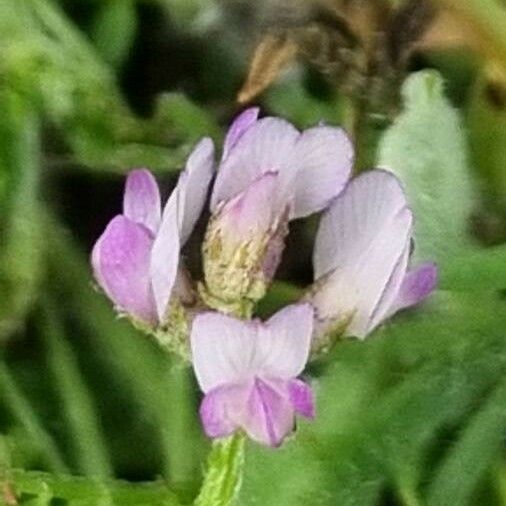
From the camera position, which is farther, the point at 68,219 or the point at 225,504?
the point at 68,219

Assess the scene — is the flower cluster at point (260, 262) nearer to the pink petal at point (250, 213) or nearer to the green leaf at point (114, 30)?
the pink petal at point (250, 213)

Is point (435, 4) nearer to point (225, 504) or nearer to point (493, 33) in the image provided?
point (493, 33)

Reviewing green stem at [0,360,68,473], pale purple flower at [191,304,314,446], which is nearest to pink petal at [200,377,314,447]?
pale purple flower at [191,304,314,446]

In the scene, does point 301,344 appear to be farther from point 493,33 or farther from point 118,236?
point 493,33

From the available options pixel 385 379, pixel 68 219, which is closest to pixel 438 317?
pixel 385 379

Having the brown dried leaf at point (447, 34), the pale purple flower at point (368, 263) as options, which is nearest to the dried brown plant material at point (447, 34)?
the brown dried leaf at point (447, 34)
